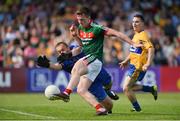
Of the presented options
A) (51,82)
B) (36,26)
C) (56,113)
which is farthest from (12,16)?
(56,113)

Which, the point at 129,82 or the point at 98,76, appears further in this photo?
the point at 129,82

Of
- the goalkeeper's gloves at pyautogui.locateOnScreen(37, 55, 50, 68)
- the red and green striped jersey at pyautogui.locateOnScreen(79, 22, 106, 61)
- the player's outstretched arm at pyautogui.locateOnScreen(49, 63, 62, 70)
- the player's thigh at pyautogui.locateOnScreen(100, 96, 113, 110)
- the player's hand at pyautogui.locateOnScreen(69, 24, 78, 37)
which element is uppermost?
the player's hand at pyautogui.locateOnScreen(69, 24, 78, 37)

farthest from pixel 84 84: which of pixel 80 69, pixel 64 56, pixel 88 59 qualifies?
pixel 64 56

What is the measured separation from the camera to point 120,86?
92.5 feet

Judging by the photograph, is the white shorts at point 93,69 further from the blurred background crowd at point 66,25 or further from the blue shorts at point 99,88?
the blurred background crowd at point 66,25

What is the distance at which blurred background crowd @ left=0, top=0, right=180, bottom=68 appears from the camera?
28.2m

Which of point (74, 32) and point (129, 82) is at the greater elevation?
point (74, 32)

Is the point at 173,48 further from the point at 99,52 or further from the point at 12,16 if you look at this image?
the point at 99,52

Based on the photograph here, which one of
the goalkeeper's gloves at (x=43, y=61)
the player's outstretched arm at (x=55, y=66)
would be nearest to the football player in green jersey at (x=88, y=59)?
the goalkeeper's gloves at (x=43, y=61)

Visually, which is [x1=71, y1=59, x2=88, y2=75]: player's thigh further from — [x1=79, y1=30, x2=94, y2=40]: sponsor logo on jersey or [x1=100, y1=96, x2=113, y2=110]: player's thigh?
[x1=100, y1=96, x2=113, y2=110]: player's thigh

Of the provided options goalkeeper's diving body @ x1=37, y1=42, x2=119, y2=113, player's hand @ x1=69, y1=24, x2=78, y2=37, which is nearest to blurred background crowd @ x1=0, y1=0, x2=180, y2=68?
goalkeeper's diving body @ x1=37, y1=42, x2=119, y2=113

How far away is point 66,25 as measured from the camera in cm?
2967

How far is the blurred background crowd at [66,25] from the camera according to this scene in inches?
1111

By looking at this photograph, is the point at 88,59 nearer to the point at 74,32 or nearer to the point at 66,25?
the point at 74,32
